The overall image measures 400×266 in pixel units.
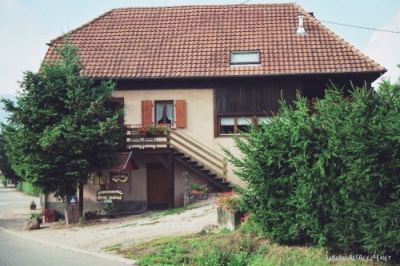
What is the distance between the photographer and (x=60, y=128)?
65.8ft

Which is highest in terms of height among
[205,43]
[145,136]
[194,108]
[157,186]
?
[205,43]

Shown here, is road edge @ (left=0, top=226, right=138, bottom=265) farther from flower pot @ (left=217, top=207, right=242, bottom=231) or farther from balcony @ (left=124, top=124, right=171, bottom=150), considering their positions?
balcony @ (left=124, top=124, right=171, bottom=150)

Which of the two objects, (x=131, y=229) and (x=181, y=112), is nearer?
(x=131, y=229)

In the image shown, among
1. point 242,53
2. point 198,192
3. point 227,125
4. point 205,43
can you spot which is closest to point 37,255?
point 198,192

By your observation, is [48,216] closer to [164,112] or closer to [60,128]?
[60,128]

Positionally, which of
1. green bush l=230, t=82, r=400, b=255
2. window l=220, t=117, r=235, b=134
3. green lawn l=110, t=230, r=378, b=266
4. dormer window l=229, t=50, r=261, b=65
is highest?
dormer window l=229, t=50, r=261, b=65

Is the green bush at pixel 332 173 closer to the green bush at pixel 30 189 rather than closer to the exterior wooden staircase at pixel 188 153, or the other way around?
the exterior wooden staircase at pixel 188 153

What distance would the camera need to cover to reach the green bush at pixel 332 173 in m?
8.96

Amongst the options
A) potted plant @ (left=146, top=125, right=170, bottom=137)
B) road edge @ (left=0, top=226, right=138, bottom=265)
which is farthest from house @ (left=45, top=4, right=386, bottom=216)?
road edge @ (left=0, top=226, right=138, bottom=265)

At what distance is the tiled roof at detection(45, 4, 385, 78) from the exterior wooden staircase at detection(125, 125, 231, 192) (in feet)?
9.13

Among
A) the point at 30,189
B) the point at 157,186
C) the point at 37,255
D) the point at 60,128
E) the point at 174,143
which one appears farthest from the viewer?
the point at 30,189

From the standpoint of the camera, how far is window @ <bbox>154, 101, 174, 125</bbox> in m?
24.5

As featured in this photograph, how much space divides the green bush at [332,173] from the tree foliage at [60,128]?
1000 centimetres

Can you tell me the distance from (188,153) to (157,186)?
2.09m
